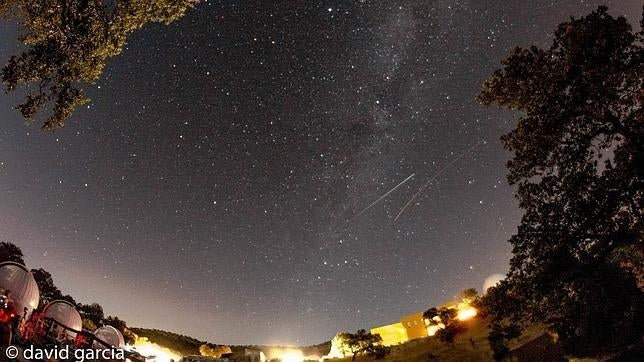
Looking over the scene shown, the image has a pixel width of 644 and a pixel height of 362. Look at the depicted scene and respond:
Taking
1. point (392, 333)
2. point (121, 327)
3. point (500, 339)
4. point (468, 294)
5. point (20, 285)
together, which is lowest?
point (500, 339)

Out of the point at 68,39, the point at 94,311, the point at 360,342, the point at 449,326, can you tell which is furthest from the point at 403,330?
the point at 68,39

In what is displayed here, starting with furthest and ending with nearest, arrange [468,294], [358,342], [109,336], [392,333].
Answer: [392,333]
[468,294]
[358,342]
[109,336]

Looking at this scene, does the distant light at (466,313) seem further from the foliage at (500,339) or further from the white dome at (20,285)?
the white dome at (20,285)

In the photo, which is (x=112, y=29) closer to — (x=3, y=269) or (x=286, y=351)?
(x=3, y=269)

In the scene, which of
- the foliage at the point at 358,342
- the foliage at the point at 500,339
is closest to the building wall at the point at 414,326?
the foliage at the point at 358,342

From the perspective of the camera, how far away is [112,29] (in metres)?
12.1

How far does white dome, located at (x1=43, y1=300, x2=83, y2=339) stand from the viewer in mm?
18656

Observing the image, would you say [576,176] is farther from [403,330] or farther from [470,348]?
[403,330]

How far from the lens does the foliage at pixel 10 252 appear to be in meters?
33.0

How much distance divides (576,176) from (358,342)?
39.6 m

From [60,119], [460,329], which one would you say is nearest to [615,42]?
[60,119]

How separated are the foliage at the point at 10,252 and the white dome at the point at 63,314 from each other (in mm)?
18261

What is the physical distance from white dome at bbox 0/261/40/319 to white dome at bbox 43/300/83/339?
13.2ft

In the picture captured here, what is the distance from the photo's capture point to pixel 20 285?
14500mm
